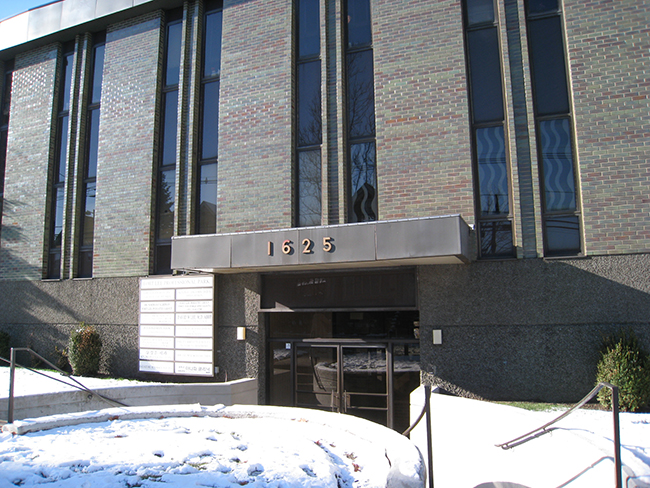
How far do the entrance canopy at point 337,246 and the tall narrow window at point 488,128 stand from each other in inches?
43.5

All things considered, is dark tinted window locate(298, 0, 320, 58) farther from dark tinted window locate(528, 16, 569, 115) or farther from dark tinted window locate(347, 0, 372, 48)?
dark tinted window locate(528, 16, 569, 115)

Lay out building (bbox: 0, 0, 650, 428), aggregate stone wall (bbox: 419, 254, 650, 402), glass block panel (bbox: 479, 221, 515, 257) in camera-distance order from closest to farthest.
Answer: aggregate stone wall (bbox: 419, 254, 650, 402), building (bbox: 0, 0, 650, 428), glass block panel (bbox: 479, 221, 515, 257)

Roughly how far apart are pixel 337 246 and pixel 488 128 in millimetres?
4154

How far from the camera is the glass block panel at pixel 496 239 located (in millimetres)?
9312

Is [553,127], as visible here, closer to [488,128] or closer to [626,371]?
[488,128]

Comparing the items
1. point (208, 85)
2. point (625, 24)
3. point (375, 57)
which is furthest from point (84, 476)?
point (625, 24)

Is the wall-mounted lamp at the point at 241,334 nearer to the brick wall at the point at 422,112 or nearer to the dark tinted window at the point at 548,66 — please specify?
the brick wall at the point at 422,112

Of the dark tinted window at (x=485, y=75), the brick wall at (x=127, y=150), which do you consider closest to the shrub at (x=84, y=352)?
the brick wall at (x=127, y=150)

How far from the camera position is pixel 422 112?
Answer: 995 centimetres

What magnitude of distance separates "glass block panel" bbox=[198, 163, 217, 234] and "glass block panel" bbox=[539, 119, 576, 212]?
7448 millimetres

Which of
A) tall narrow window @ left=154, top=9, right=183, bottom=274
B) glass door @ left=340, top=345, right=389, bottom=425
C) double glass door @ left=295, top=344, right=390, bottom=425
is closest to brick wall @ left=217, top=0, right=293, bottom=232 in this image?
tall narrow window @ left=154, top=9, right=183, bottom=274

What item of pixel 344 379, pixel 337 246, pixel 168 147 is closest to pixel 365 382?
pixel 344 379

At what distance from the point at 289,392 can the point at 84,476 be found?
6294 mm

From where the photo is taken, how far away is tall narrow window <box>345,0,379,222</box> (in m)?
10.4
